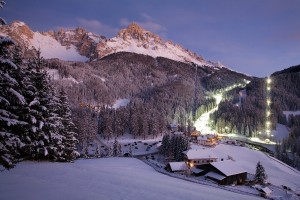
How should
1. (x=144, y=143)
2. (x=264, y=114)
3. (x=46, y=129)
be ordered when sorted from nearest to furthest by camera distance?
1. (x=46, y=129)
2. (x=144, y=143)
3. (x=264, y=114)

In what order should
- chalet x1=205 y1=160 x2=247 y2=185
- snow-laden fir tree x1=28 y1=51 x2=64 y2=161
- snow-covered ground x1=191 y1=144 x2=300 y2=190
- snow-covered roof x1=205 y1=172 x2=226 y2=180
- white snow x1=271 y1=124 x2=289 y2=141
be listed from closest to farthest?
snow-laden fir tree x1=28 y1=51 x2=64 y2=161 → snow-covered roof x1=205 y1=172 x2=226 y2=180 → chalet x1=205 y1=160 x2=247 y2=185 → snow-covered ground x1=191 y1=144 x2=300 y2=190 → white snow x1=271 y1=124 x2=289 y2=141

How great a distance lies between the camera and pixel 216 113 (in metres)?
195

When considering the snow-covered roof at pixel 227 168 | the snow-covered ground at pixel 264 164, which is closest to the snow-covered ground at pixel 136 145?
the snow-covered ground at pixel 264 164

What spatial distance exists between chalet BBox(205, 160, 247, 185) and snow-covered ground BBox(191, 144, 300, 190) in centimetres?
1224

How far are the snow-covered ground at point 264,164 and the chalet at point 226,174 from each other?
1224 cm

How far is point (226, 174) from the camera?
5675cm

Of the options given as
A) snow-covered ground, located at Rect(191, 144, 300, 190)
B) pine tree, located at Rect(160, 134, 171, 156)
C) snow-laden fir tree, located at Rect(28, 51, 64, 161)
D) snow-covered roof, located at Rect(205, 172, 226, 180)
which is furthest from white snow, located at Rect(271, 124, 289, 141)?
snow-laden fir tree, located at Rect(28, 51, 64, 161)

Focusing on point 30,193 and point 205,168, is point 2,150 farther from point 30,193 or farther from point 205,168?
point 205,168

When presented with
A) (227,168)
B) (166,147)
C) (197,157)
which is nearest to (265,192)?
(227,168)

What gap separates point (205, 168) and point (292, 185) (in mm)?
24496

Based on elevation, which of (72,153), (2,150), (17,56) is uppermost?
(17,56)

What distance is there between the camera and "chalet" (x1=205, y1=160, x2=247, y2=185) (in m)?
56.8

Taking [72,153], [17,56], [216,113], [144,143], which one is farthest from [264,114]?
[17,56]

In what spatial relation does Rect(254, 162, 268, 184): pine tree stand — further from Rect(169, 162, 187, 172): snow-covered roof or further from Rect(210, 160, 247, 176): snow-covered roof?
Rect(169, 162, 187, 172): snow-covered roof
